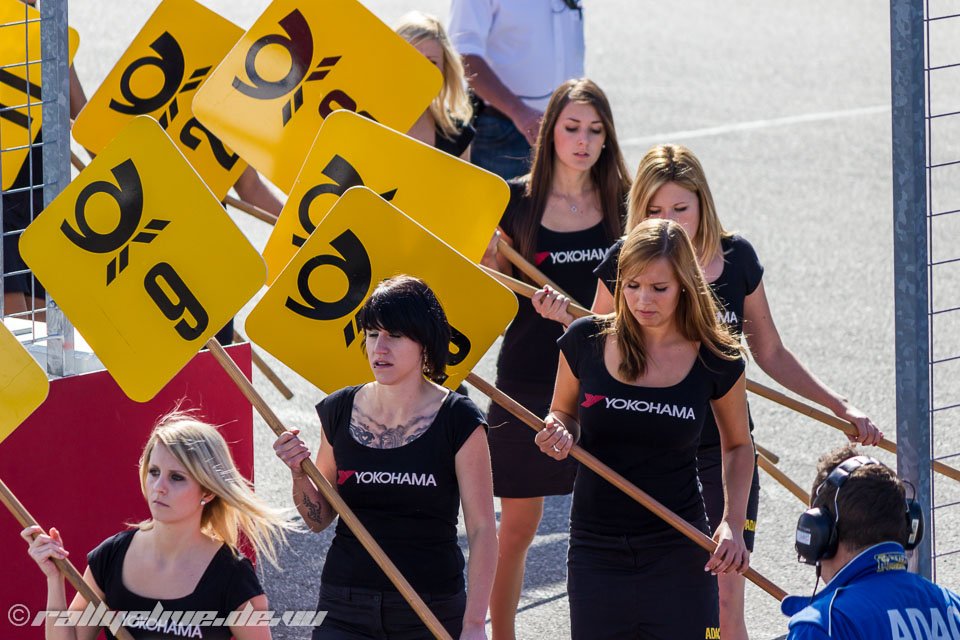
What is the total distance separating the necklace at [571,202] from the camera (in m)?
6.03

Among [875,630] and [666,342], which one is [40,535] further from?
[875,630]

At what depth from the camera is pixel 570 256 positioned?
5953 millimetres

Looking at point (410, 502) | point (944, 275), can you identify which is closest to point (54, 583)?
point (410, 502)

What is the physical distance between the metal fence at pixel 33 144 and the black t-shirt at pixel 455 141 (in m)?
1.76

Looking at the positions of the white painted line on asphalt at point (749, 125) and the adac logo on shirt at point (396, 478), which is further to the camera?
the white painted line on asphalt at point (749, 125)

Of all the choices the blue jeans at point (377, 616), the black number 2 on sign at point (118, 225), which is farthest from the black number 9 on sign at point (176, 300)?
the blue jeans at point (377, 616)

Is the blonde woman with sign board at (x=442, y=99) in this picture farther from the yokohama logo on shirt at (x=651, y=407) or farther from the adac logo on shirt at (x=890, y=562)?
the adac logo on shirt at (x=890, y=562)

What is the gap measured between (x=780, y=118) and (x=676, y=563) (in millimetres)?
12078

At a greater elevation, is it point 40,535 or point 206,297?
point 206,297

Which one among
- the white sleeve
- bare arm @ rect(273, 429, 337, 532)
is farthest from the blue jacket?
the white sleeve

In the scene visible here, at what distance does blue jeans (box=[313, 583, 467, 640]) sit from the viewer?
4387 millimetres

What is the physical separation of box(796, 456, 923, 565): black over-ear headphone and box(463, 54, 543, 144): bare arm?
4.71 metres

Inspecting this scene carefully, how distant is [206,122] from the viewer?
229 inches

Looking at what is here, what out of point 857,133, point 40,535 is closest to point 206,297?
point 40,535
